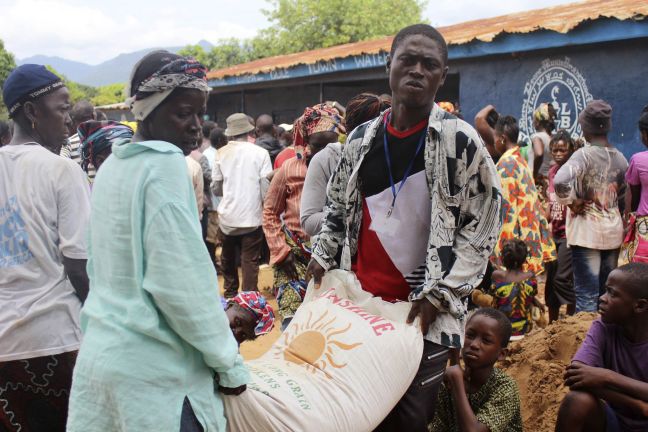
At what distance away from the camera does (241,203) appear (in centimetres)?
710

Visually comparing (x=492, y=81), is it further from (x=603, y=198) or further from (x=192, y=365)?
(x=192, y=365)

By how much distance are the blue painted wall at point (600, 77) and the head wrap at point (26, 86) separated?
6.53 m

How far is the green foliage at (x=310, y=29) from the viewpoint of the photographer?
3425 centimetres

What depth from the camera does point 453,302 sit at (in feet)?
8.17

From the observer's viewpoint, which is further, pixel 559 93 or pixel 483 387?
pixel 559 93

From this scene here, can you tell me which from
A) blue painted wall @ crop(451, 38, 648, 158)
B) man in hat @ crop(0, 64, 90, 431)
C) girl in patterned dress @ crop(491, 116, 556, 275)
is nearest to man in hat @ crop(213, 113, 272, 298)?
girl in patterned dress @ crop(491, 116, 556, 275)

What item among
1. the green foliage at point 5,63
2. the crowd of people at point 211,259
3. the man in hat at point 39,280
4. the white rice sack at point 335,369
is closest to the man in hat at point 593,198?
the crowd of people at point 211,259

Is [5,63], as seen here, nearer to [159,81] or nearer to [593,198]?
[593,198]

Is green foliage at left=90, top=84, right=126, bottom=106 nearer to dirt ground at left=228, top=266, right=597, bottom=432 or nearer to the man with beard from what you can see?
dirt ground at left=228, top=266, right=597, bottom=432

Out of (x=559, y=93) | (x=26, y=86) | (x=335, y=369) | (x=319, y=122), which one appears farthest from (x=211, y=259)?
(x=559, y=93)

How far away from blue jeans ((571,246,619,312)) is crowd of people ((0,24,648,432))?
2.35 ft

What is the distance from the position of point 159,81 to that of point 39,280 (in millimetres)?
1201

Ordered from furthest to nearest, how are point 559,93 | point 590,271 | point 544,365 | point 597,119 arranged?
point 559,93
point 590,271
point 597,119
point 544,365

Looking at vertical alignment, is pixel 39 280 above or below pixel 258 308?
above
